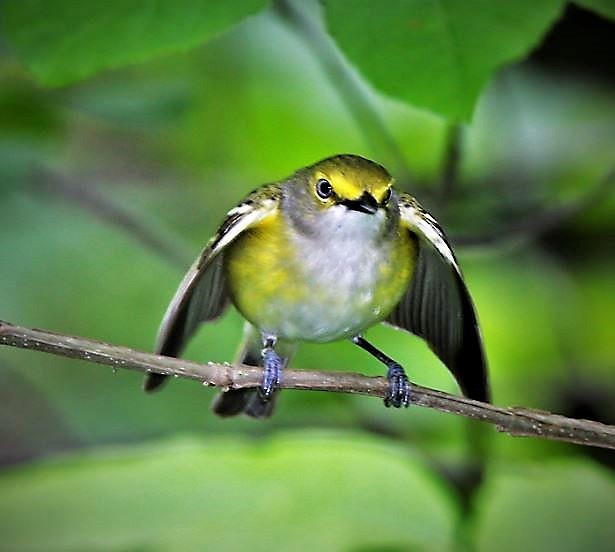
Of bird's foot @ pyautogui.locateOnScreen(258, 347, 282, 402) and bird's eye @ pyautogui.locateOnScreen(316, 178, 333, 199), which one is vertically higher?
bird's eye @ pyautogui.locateOnScreen(316, 178, 333, 199)

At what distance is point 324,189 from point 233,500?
1129mm

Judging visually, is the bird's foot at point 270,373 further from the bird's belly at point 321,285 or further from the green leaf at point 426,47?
the green leaf at point 426,47

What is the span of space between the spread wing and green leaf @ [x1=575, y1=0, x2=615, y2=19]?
106 cm

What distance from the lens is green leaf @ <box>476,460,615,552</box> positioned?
3.50 meters

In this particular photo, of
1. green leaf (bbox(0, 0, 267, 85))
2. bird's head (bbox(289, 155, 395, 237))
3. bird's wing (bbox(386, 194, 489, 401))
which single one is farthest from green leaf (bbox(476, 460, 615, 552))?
green leaf (bbox(0, 0, 267, 85))

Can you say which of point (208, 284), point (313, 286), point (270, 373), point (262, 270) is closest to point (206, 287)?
point (208, 284)

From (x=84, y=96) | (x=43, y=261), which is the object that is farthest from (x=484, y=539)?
(x=43, y=261)

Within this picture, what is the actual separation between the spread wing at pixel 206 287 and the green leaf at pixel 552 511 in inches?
44.6

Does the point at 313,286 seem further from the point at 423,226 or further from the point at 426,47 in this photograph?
the point at 426,47

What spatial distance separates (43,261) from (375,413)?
76.0 inches

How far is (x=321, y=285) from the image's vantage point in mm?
3025

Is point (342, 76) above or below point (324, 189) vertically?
above

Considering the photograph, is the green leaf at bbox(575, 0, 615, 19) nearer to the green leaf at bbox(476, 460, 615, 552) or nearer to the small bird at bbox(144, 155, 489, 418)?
the small bird at bbox(144, 155, 489, 418)

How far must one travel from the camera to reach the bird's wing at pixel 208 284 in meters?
2.75
